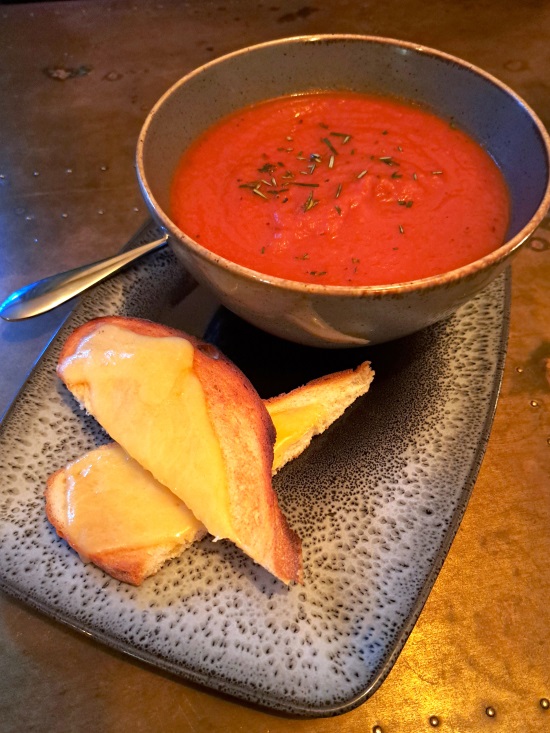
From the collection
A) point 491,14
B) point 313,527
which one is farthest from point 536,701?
point 491,14

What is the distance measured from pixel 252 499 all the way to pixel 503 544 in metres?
0.64

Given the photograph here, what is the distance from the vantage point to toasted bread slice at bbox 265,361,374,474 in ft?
4.71

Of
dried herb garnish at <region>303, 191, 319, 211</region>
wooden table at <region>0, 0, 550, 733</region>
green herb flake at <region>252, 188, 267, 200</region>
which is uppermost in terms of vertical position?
dried herb garnish at <region>303, 191, 319, 211</region>

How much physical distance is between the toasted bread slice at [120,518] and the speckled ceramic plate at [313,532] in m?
0.05

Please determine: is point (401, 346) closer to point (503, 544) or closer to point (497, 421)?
point (497, 421)

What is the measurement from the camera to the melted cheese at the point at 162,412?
120 cm

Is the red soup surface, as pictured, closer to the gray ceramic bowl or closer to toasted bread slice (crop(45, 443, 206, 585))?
the gray ceramic bowl

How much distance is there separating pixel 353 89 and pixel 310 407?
3.56ft

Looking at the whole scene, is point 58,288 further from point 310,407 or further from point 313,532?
point 313,532

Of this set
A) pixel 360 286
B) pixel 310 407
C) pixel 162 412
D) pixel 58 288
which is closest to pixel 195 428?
pixel 162 412

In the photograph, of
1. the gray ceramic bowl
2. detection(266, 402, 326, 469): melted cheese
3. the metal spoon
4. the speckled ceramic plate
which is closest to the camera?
the speckled ceramic plate

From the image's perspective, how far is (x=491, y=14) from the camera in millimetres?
3336

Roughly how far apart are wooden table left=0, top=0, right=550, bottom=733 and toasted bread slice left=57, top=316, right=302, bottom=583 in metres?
0.35

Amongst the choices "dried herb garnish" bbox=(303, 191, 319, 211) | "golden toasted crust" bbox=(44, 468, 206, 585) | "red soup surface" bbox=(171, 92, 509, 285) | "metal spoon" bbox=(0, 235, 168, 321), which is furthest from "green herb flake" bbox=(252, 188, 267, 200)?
"golden toasted crust" bbox=(44, 468, 206, 585)
